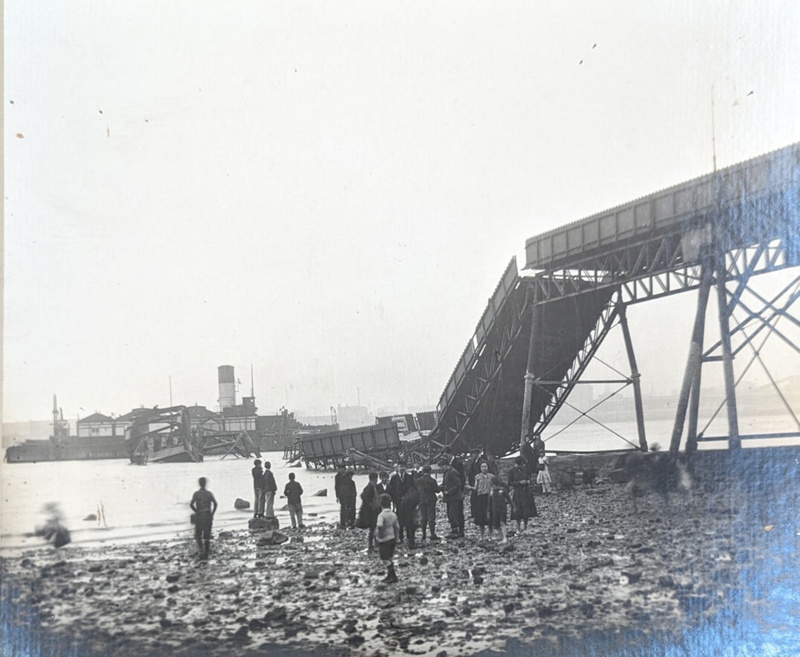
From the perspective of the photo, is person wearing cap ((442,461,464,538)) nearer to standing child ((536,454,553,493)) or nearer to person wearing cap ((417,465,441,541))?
person wearing cap ((417,465,441,541))

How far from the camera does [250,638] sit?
7.40m

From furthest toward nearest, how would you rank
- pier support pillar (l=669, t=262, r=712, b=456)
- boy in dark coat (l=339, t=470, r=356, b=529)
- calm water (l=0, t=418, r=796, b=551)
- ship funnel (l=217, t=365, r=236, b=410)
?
ship funnel (l=217, t=365, r=236, b=410)
boy in dark coat (l=339, t=470, r=356, b=529)
pier support pillar (l=669, t=262, r=712, b=456)
calm water (l=0, t=418, r=796, b=551)

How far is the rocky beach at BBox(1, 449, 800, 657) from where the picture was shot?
7.11 metres

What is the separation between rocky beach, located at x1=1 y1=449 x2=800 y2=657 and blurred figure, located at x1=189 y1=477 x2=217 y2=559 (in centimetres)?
31

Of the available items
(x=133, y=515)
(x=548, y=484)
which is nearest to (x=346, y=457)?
(x=133, y=515)

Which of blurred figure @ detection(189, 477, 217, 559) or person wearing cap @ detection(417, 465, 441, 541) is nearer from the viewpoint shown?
blurred figure @ detection(189, 477, 217, 559)

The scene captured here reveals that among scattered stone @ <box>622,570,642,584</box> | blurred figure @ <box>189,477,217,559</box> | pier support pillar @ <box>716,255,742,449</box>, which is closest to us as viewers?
scattered stone @ <box>622,570,642,584</box>

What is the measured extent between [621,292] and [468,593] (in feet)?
38.2

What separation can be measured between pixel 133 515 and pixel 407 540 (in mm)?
11412

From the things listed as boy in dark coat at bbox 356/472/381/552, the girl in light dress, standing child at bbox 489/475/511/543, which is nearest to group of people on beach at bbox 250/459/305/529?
boy in dark coat at bbox 356/472/381/552

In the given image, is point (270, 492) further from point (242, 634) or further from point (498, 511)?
point (242, 634)

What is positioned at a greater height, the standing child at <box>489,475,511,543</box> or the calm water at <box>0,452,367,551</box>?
the standing child at <box>489,475,511,543</box>

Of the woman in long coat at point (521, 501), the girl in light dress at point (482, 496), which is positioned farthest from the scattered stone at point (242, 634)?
the woman in long coat at point (521, 501)

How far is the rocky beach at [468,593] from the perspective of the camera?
7.11m
